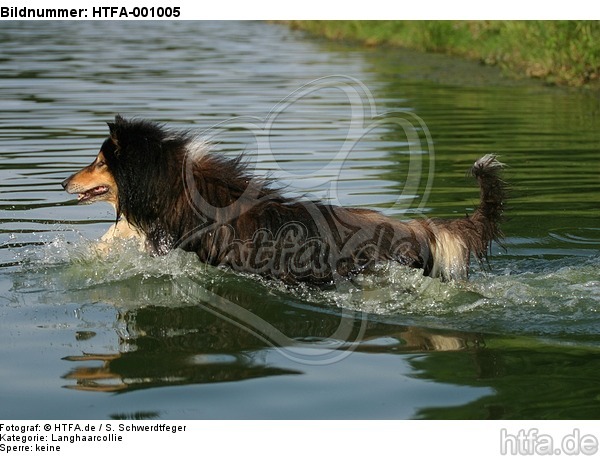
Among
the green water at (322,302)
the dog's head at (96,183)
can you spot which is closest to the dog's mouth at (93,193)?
the dog's head at (96,183)

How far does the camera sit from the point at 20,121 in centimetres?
1634

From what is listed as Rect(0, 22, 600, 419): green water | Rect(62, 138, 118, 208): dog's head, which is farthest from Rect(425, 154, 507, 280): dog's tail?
Rect(62, 138, 118, 208): dog's head

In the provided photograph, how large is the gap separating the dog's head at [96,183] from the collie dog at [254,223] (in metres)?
0.03

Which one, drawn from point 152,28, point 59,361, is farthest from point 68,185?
point 152,28

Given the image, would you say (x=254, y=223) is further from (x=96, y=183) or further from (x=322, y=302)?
(x=96, y=183)

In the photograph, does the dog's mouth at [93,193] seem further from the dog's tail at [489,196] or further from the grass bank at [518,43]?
the grass bank at [518,43]

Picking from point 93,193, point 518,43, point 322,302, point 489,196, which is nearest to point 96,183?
point 93,193

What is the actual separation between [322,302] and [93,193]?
208 cm

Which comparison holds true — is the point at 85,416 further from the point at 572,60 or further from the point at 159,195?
the point at 572,60

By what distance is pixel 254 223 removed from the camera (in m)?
7.55

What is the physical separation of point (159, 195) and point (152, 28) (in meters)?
34.8

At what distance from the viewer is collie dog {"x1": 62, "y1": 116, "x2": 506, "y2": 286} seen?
745 cm

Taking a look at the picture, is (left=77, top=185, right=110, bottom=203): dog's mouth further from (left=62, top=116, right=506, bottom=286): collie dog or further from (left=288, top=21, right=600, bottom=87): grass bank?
(left=288, top=21, right=600, bottom=87): grass bank
